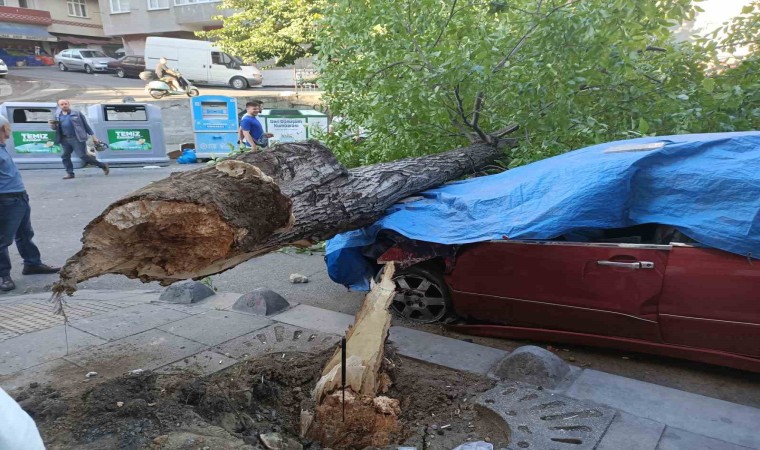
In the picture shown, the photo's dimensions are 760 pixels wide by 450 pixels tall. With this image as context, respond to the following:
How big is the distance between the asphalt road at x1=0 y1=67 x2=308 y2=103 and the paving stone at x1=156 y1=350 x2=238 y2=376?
23.1 meters

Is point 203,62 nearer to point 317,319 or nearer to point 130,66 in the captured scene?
point 130,66

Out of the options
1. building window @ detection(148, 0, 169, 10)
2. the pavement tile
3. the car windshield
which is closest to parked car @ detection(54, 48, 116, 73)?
the car windshield

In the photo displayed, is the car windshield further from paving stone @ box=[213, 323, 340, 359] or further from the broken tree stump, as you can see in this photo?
the broken tree stump

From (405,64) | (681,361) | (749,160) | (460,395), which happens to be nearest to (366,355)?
(460,395)

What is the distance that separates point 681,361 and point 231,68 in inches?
1235

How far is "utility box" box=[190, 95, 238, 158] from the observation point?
51.8ft

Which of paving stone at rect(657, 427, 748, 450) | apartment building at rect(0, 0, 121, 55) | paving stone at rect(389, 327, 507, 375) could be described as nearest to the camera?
paving stone at rect(657, 427, 748, 450)

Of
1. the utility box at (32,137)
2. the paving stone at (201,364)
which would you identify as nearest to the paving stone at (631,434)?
the paving stone at (201,364)

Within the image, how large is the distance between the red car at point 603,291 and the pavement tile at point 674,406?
34 cm

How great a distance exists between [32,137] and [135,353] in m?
13.3

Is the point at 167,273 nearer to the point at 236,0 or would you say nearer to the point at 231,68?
the point at 236,0

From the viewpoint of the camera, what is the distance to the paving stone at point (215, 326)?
457 centimetres

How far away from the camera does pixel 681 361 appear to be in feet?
13.4

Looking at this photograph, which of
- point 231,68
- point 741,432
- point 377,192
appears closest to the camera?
point 741,432
